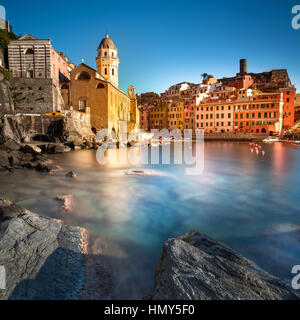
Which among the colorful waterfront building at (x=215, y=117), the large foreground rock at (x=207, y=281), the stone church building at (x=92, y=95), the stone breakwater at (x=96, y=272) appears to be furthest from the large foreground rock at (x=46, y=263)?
the colorful waterfront building at (x=215, y=117)

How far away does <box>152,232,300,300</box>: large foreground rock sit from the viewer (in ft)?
6.79

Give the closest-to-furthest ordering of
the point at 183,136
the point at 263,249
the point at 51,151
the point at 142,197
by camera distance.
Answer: the point at 263,249, the point at 142,197, the point at 51,151, the point at 183,136

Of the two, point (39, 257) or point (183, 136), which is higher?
point (183, 136)

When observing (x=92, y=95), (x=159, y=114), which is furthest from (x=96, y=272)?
(x=159, y=114)

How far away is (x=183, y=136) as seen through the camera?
48.9 meters

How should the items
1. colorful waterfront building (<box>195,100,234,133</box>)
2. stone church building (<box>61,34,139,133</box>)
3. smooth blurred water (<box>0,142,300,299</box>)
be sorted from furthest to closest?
colorful waterfront building (<box>195,100,234,133</box>) < stone church building (<box>61,34,139,133</box>) < smooth blurred water (<box>0,142,300,299</box>)

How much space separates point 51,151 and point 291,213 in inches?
722

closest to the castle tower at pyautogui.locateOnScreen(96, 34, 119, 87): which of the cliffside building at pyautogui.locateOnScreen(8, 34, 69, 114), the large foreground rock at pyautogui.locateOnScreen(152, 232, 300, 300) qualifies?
the cliffside building at pyautogui.locateOnScreen(8, 34, 69, 114)

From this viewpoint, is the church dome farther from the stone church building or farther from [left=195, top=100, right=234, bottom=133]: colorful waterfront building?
[left=195, top=100, right=234, bottom=133]: colorful waterfront building

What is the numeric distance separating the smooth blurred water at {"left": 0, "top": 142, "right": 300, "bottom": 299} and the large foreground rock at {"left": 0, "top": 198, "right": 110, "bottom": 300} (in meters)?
0.33

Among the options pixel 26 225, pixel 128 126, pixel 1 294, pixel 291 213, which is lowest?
pixel 291 213

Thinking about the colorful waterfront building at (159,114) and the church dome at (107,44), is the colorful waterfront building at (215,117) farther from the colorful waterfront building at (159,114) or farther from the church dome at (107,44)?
the church dome at (107,44)
